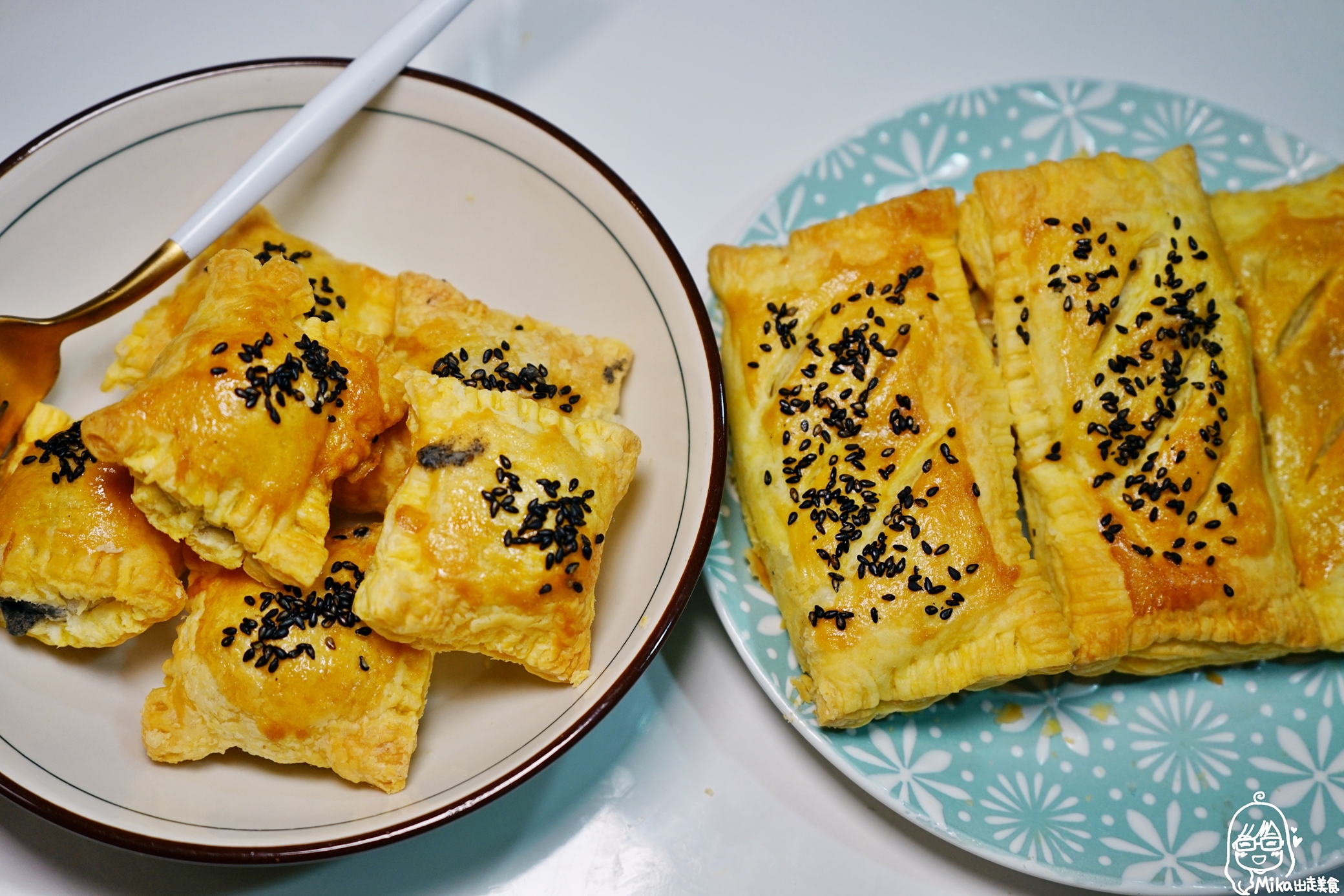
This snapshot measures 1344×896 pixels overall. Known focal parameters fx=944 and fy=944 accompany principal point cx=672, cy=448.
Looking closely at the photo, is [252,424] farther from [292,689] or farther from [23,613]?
[23,613]

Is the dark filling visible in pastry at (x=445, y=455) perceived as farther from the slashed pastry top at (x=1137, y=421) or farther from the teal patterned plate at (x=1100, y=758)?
the slashed pastry top at (x=1137, y=421)

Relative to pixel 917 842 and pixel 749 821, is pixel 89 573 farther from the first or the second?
pixel 917 842

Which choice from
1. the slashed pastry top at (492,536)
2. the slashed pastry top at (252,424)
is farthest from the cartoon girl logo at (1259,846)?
the slashed pastry top at (252,424)

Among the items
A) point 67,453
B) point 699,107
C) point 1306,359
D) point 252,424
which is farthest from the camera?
point 699,107

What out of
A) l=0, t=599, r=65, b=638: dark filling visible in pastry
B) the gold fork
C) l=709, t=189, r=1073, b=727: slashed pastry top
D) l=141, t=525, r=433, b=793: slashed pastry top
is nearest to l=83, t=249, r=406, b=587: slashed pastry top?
l=141, t=525, r=433, b=793: slashed pastry top

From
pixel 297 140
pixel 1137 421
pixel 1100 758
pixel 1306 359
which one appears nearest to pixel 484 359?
pixel 297 140

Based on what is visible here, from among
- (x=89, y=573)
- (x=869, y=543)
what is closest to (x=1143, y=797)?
(x=869, y=543)
